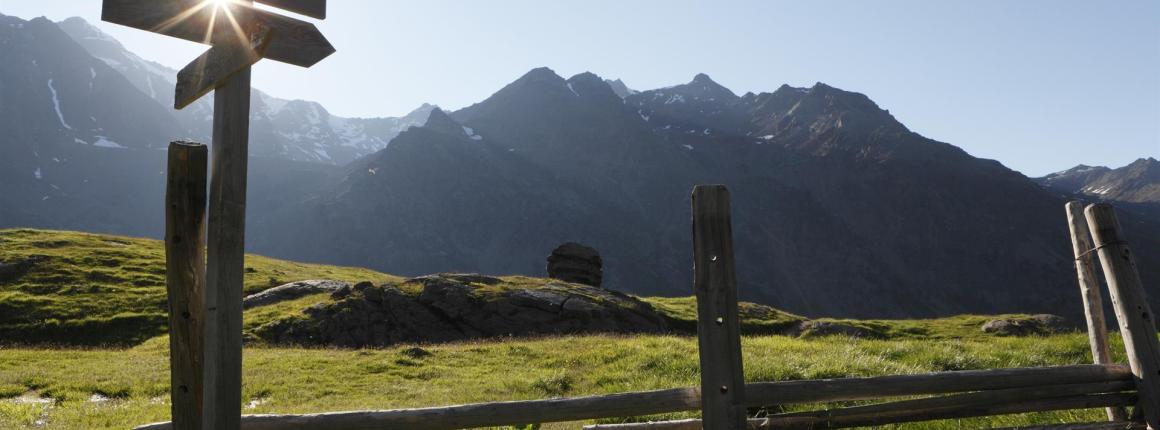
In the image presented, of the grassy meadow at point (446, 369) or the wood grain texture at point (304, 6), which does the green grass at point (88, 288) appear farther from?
the wood grain texture at point (304, 6)

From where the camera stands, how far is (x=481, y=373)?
21641mm

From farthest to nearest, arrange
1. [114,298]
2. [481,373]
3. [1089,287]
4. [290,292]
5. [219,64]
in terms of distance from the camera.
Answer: [290,292], [114,298], [481,373], [1089,287], [219,64]

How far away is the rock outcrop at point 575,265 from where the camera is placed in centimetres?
6988

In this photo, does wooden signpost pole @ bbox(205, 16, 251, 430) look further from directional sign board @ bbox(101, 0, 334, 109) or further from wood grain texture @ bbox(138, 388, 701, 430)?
wood grain texture @ bbox(138, 388, 701, 430)

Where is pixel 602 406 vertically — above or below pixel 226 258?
below

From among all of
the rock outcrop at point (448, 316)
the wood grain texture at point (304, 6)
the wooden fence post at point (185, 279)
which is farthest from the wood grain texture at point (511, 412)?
the rock outcrop at point (448, 316)

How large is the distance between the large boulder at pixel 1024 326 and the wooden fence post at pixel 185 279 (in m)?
60.8

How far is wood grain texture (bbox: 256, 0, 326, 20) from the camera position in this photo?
6005mm

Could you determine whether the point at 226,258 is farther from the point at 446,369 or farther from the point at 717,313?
the point at 446,369

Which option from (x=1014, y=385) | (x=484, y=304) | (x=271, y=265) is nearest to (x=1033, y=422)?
(x=1014, y=385)

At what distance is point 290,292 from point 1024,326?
6221cm

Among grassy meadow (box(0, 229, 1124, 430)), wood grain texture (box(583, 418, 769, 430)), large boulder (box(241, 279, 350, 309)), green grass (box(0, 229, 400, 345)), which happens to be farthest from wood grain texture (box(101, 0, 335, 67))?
large boulder (box(241, 279, 350, 309))

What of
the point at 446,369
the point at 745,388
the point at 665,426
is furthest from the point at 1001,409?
the point at 446,369

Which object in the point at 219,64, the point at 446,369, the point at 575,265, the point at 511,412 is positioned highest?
the point at 219,64
